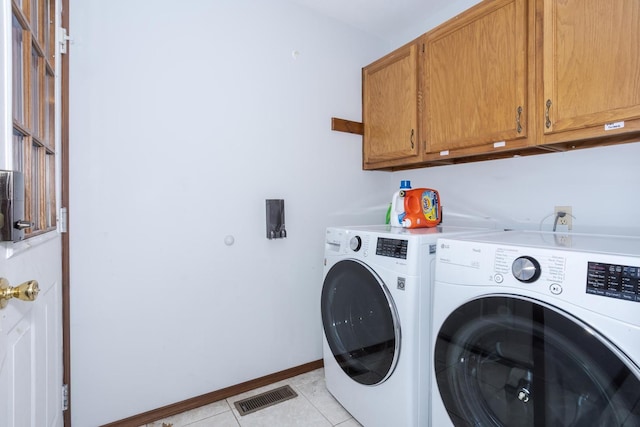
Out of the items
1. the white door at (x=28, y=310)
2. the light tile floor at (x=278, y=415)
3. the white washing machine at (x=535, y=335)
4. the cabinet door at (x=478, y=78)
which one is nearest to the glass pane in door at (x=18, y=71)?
the white door at (x=28, y=310)

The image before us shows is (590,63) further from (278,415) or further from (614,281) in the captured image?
(278,415)

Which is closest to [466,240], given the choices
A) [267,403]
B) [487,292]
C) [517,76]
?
[487,292]

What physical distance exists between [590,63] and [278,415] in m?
2.15

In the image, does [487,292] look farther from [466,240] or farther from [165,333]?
[165,333]

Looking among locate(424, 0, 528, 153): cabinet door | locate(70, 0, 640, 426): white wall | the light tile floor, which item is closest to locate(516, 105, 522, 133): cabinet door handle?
locate(424, 0, 528, 153): cabinet door

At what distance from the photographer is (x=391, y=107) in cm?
213

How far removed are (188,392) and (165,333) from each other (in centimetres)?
37

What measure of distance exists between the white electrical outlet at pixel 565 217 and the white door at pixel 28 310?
216 centimetres

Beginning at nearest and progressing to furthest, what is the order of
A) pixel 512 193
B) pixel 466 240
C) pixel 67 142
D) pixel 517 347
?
pixel 517 347 → pixel 466 240 → pixel 67 142 → pixel 512 193

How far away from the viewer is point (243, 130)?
1.90 meters

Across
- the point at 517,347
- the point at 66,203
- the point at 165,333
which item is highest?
the point at 66,203

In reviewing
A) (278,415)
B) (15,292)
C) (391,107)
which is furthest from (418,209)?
(15,292)

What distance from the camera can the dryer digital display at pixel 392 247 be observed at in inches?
53.5

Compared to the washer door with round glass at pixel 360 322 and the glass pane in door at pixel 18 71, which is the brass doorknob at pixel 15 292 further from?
the washer door with round glass at pixel 360 322
